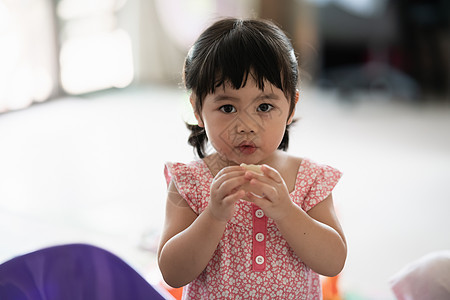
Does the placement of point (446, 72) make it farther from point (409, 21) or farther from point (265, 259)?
point (265, 259)

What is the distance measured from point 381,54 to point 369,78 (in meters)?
0.18

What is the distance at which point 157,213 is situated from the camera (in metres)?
1.77

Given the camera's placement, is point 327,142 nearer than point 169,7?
Yes

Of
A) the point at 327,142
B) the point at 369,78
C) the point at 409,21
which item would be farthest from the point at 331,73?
the point at 327,142

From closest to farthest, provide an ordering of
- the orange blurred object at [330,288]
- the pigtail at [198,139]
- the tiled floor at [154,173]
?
the pigtail at [198,139] → the orange blurred object at [330,288] → the tiled floor at [154,173]

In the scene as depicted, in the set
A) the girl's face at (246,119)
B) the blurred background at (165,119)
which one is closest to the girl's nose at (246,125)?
the girl's face at (246,119)

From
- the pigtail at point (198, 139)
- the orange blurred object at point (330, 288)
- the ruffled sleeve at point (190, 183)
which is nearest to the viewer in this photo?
the ruffled sleeve at point (190, 183)

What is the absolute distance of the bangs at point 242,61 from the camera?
68 cm

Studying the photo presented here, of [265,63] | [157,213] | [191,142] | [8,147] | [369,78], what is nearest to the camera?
[265,63]

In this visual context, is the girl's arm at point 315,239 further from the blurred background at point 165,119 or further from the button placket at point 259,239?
the blurred background at point 165,119

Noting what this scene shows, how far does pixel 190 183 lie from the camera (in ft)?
2.50

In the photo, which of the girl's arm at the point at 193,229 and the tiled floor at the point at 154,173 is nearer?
the girl's arm at the point at 193,229

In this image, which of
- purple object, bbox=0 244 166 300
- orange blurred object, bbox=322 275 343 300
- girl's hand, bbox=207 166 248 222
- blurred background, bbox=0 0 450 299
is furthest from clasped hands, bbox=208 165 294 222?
blurred background, bbox=0 0 450 299

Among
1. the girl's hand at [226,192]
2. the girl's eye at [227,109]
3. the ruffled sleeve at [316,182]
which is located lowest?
the ruffled sleeve at [316,182]
